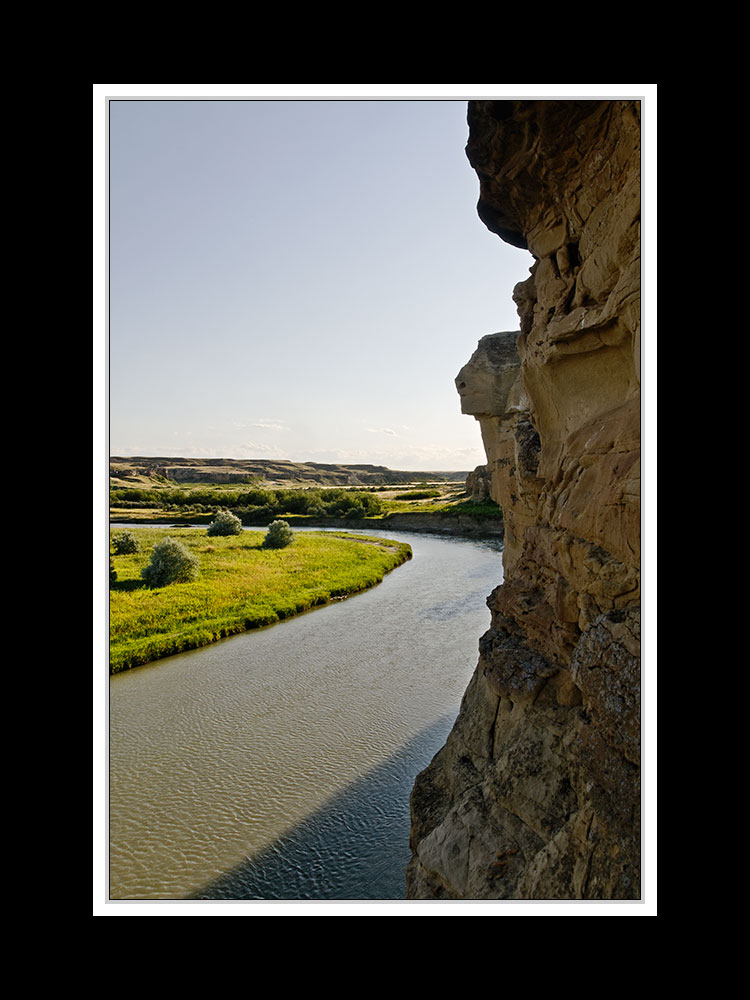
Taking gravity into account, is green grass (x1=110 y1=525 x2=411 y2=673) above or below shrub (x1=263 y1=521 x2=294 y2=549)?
below

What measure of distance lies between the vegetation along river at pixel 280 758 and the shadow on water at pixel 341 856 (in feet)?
0.08

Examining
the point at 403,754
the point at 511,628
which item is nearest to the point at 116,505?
the point at 403,754

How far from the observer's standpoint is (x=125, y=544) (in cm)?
3816

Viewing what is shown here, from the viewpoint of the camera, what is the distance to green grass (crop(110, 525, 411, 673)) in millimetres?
20922

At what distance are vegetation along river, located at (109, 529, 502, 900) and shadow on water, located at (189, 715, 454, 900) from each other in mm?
24

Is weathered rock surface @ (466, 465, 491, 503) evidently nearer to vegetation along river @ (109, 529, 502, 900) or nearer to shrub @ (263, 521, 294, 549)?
shrub @ (263, 521, 294, 549)

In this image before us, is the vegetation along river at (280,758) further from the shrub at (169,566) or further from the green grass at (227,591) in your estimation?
the shrub at (169,566)

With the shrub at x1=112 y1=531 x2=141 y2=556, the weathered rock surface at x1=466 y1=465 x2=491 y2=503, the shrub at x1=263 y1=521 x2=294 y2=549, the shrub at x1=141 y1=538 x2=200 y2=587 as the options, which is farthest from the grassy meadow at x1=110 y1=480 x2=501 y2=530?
the shrub at x1=141 y1=538 x2=200 y2=587

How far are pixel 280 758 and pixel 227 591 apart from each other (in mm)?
16084

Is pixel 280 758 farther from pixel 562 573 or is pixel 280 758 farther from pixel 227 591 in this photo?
pixel 227 591

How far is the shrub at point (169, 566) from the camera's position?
2895 cm

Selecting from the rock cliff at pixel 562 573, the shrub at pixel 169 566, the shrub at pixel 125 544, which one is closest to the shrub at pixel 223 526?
the shrub at pixel 125 544
